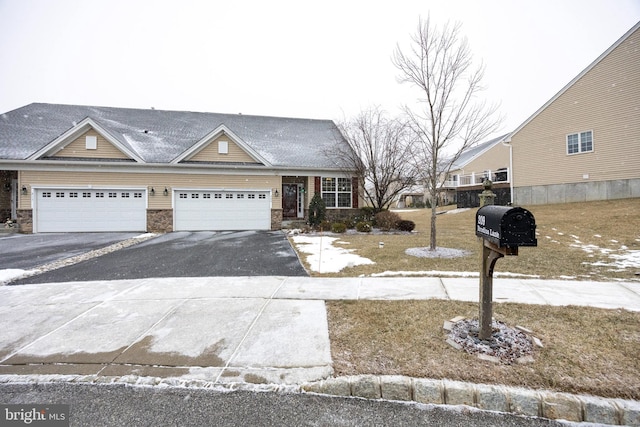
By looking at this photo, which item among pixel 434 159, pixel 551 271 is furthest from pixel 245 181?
pixel 551 271

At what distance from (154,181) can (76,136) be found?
14.6 feet

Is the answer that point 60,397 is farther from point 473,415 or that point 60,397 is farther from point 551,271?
point 551,271

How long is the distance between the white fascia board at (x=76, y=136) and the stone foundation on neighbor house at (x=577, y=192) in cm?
2377

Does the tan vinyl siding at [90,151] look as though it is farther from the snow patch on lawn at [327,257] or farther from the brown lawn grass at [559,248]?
the brown lawn grass at [559,248]

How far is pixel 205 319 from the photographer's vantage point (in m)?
4.12

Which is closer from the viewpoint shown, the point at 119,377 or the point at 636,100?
the point at 119,377

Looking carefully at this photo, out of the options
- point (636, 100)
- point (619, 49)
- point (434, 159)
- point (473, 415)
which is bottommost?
point (473, 415)

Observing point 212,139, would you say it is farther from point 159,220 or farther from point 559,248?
point 559,248

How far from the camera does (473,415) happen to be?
232 centimetres

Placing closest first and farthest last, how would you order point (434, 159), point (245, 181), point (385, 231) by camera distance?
point (434, 159)
point (385, 231)
point (245, 181)

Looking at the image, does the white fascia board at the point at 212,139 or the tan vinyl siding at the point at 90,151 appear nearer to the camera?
the tan vinyl siding at the point at 90,151

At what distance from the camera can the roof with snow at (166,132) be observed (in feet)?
51.5

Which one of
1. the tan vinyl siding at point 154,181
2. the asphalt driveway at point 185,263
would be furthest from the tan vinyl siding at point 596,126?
the asphalt driveway at point 185,263

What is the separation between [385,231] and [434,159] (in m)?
6.24
